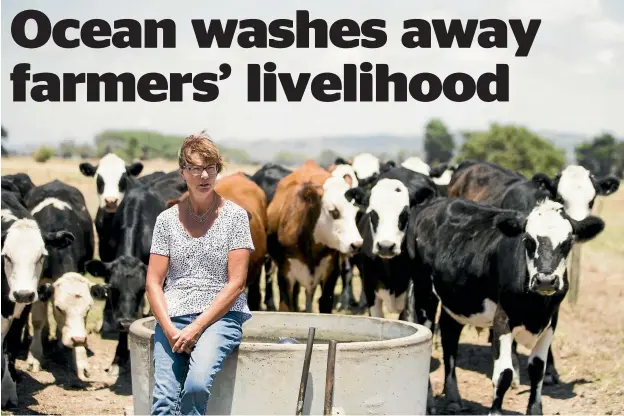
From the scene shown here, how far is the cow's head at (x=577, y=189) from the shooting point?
11.6m

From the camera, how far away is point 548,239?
26.3 feet

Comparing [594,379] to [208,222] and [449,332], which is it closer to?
[449,332]

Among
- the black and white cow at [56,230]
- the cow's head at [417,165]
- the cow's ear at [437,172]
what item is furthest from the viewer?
the cow's ear at [437,172]

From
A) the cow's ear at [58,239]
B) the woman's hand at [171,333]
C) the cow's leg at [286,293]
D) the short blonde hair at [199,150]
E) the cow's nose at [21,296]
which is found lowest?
the cow's leg at [286,293]

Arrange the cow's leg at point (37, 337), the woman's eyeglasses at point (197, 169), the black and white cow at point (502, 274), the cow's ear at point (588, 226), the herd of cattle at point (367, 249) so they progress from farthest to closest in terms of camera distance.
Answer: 1. the cow's leg at point (37, 337)
2. the herd of cattle at point (367, 249)
3. the cow's ear at point (588, 226)
4. the black and white cow at point (502, 274)
5. the woman's eyeglasses at point (197, 169)

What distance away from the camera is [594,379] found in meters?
10.8

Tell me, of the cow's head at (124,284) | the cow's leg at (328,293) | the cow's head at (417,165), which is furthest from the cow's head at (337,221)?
the cow's head at (417,165)

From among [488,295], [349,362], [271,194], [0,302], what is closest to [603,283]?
[271,194]

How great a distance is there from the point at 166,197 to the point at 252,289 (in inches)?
79.7

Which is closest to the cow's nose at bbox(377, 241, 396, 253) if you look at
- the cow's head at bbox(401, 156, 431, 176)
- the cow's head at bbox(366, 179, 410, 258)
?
the cow's head at bbox(366, 179, 410, 258)

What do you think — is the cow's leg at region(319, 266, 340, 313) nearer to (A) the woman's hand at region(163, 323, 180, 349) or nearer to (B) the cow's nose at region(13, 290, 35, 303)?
(B) the cow's nose at region(13, 290, 35, 303)

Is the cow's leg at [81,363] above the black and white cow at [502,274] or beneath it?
beneath

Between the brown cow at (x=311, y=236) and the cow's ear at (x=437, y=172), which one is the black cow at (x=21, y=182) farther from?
the cow's ear at (x=437, y=172)

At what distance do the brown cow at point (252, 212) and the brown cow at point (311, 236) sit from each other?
0.27 metres
